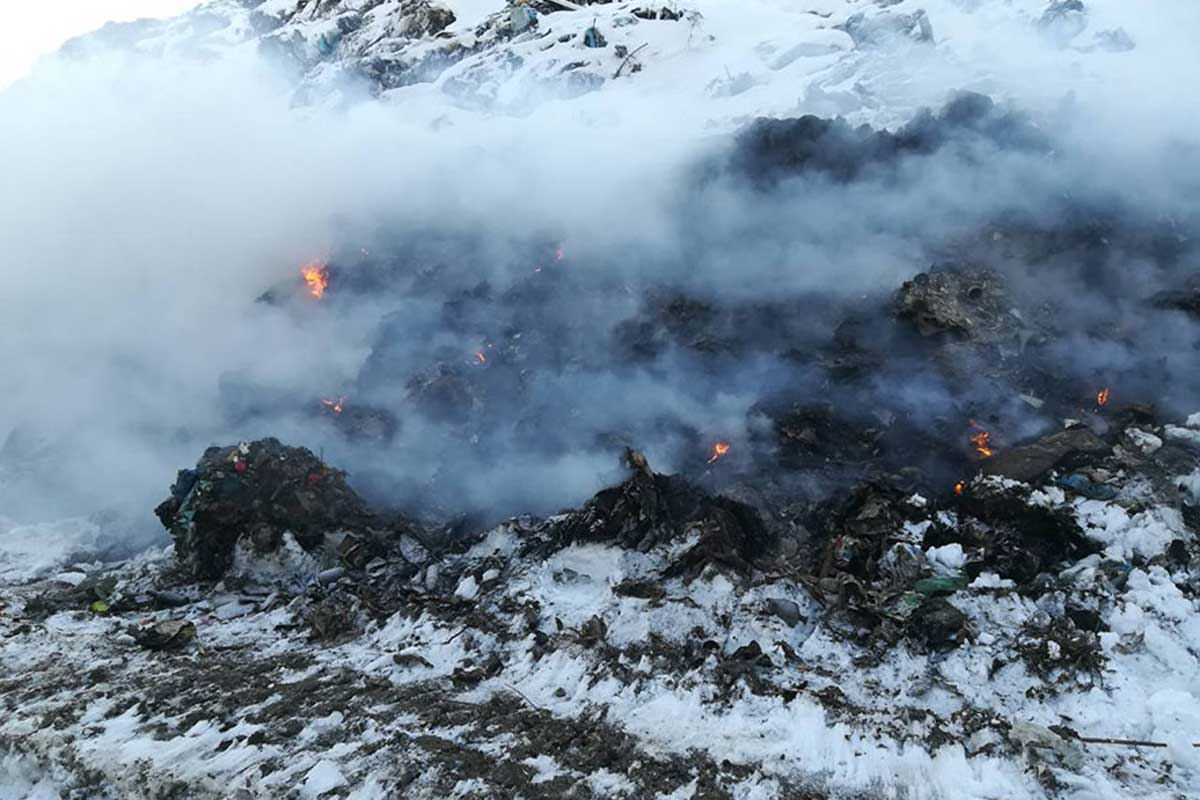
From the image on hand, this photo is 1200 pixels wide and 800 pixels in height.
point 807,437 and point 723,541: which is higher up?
point 723,541

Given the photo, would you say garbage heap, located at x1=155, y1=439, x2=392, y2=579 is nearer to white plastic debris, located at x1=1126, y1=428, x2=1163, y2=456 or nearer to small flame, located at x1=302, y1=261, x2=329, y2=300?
small flame, located at x1=302, y1=261, x2=329, y2=300

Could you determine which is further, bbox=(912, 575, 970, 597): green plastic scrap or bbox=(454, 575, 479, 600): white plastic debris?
bbox=(454, 575, 479, 600): white plastic debris

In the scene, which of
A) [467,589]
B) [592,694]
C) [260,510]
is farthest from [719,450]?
[260,510]

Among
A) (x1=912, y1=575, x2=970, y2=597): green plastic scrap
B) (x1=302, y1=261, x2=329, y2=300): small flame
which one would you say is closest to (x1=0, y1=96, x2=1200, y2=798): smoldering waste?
(x1=912, y1=575, x2=970, y2=597): green plastic scrap

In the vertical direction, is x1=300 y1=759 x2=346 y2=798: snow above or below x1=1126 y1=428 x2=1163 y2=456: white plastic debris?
above

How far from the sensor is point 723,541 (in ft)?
28.8

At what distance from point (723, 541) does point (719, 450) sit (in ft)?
9.60

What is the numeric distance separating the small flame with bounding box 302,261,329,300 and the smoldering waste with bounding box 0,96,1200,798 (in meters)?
4.88

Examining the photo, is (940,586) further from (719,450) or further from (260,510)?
(260,510)

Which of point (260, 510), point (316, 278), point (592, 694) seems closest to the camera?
point (592, 694)

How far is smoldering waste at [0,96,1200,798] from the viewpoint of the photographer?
6.22m

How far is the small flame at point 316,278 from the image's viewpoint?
20.2 metres

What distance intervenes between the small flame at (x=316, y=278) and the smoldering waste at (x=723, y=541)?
4.88 meters

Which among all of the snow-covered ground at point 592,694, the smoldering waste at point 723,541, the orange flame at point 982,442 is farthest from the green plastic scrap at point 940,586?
the orange flame at point 982,442
